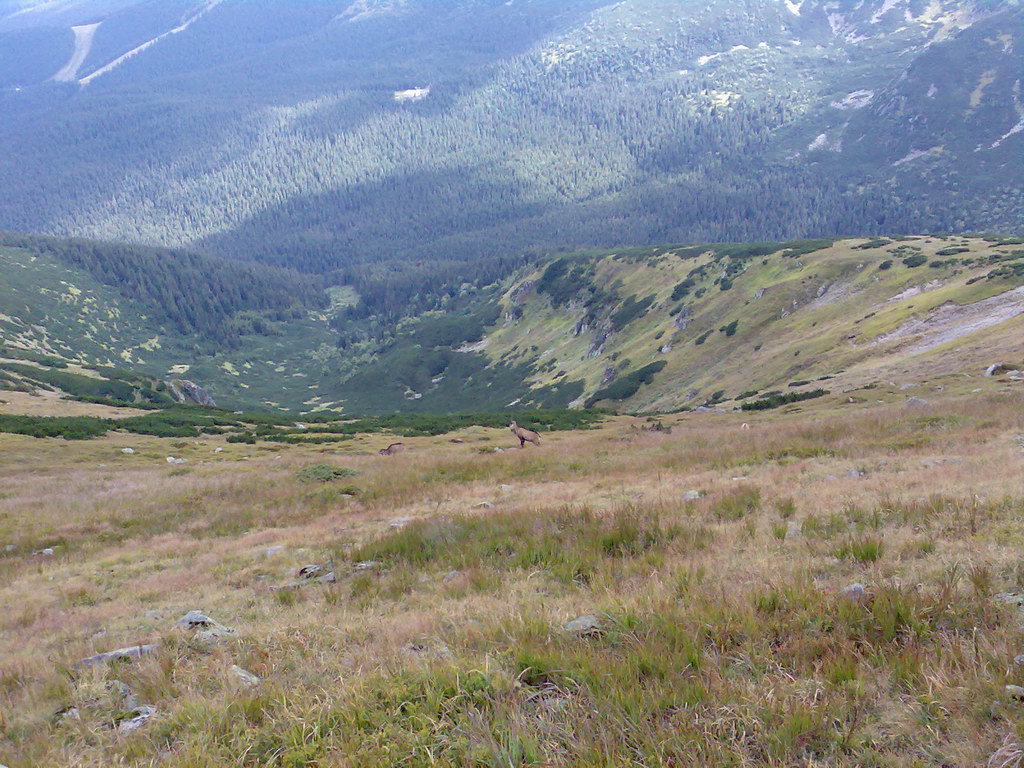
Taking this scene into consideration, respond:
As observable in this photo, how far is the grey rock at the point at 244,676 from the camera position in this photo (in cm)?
488

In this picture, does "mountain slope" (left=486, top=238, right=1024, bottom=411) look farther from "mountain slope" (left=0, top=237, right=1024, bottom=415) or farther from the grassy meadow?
the grassy meadow

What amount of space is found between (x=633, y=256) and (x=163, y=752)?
13055 cm

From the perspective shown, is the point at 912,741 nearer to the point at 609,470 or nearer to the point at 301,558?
the point at 301,558

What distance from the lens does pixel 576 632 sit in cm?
500

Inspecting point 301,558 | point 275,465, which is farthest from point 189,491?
point 301,558

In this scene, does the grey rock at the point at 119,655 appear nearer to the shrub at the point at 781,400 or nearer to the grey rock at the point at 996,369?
the shrub at the point at 781,400

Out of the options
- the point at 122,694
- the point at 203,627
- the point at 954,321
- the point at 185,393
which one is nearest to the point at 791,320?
the point at 954,321

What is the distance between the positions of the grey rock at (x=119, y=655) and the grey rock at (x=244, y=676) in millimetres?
1580

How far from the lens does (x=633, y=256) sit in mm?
127375

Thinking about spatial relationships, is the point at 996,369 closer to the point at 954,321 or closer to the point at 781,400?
the point at 781,400

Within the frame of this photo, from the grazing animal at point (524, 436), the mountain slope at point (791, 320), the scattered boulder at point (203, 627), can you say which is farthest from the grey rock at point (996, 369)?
the scattered boulder at point (203, 627)

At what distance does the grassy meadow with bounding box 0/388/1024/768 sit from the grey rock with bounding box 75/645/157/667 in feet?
0.62

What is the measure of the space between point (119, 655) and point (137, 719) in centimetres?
180

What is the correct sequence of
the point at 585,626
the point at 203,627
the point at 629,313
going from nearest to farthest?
the point at 585,626 → the point at 203,627 → the point at 629,313
